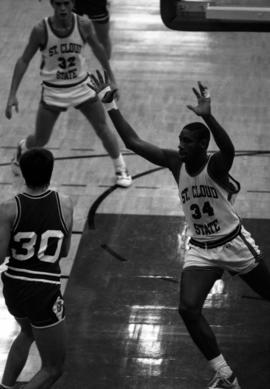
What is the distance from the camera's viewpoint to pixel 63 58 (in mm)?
8656

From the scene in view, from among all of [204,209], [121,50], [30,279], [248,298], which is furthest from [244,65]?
[30,279]

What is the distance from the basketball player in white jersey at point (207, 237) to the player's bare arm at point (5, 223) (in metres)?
1.30

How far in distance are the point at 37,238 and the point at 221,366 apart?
5.10ft

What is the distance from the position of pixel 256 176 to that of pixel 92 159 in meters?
1.72

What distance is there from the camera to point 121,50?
41.0ft

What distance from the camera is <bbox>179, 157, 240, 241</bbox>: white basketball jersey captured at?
6.28 m

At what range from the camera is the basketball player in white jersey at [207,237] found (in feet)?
20.2

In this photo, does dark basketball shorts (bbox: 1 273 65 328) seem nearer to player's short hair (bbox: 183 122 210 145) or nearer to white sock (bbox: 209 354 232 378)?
white sock (bbox: 209 354 232 378)

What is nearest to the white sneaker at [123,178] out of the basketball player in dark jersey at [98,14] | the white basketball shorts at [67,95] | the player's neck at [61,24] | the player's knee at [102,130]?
the player's knee at [102,130]

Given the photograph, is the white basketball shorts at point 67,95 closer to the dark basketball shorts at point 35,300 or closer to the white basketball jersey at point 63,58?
the white basketball jersey at point 63,58

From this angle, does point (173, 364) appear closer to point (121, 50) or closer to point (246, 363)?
point (246, 363)

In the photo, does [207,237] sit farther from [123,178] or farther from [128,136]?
[123,178]

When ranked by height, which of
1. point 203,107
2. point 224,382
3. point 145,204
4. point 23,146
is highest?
point 203,107

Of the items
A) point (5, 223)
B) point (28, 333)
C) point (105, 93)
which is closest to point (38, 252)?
point (5, 223)
